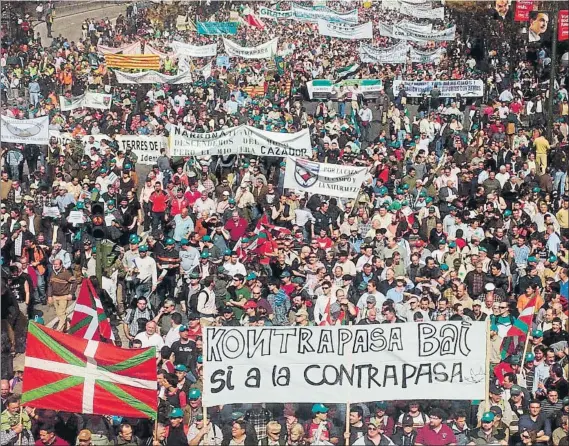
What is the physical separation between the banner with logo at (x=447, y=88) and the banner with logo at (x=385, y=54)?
297 centimetres

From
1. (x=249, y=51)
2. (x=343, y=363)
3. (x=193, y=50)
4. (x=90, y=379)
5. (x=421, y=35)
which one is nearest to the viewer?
(x=90, y=379)

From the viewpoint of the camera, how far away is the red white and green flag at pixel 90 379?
31.2ft

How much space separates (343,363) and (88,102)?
1442cm

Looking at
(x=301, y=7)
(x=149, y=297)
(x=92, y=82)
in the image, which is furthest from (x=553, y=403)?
(x=301, y=7)

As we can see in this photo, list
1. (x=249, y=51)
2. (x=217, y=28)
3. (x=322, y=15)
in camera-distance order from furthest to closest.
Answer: (x=217, y=28)
(x=322, y=15)
(x=249, y=51)

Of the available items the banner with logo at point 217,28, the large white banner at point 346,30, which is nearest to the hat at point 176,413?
the large white banner at point 346,30

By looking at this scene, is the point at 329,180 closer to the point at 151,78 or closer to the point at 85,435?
the point at 85,435

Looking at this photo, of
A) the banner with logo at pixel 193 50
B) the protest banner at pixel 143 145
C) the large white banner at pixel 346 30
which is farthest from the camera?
the large white banner at pixel 346 30

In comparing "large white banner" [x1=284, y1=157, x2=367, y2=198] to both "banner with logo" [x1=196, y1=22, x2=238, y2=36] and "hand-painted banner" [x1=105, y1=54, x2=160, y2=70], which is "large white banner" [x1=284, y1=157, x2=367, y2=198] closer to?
"hand-painted banner" [x1=105, y1=54, x2=160, y2=70]

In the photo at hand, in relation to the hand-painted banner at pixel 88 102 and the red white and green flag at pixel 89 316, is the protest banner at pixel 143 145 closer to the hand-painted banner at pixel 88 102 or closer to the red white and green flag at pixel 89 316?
the hand-painted banner at pixel 88 102

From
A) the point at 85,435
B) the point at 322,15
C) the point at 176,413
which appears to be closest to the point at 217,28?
the point at 322,15

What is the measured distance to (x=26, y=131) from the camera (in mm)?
18219

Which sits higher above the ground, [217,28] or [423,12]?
[423,12]

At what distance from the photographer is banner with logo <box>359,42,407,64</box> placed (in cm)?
2822
